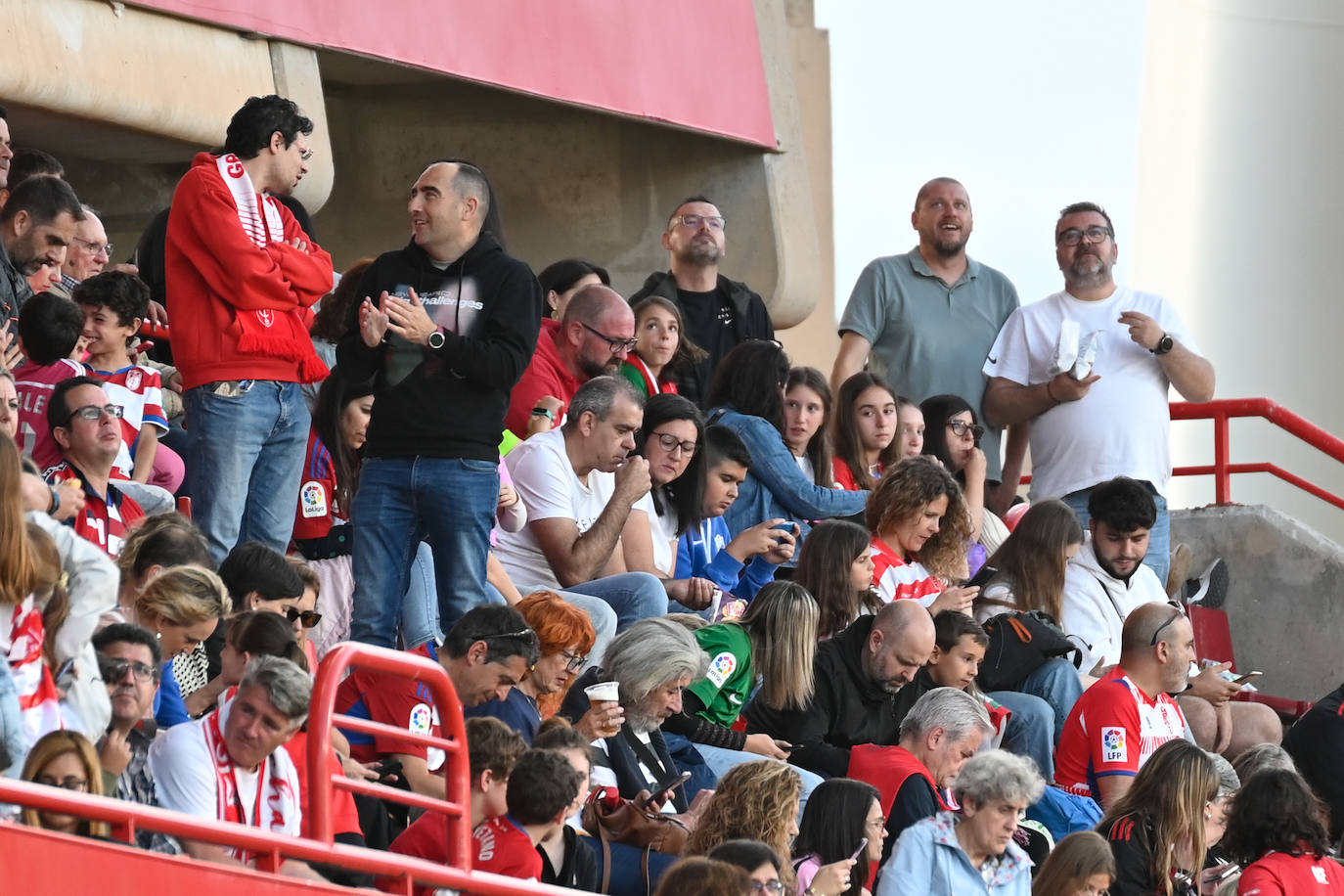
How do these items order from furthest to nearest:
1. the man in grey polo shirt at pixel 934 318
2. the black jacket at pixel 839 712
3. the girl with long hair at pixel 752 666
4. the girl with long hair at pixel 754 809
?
1. the man in grey polo shirt at pixel 934 318
2. the black jacket at pixel 839 712
3. the girl with long hair at pixel 752 666
4. the girl with long hair at pixel 754 809

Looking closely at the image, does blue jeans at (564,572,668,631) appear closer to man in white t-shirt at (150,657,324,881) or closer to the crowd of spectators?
the crowd of spectators

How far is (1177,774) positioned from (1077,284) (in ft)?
12.4

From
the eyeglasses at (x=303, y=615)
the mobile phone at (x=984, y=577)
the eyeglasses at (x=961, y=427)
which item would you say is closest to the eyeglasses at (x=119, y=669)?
the eyeglasses at (x=303, y=615)

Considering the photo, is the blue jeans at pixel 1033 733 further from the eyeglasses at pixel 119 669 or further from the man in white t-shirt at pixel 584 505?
the eyeglasses at pixel 119 669

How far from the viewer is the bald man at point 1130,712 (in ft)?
25.6

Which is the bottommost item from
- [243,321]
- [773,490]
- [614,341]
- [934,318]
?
[773,490]

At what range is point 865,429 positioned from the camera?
9555mm

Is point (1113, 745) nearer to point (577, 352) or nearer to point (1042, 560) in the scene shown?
point (1042, 560)

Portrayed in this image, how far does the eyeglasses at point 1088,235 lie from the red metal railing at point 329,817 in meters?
5.97

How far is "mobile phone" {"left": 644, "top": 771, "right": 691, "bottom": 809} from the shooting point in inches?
248

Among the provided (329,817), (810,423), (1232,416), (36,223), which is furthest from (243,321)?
(1232,416)

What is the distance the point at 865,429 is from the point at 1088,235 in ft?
5.21

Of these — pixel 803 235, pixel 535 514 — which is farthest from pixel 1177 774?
pixel 803 235

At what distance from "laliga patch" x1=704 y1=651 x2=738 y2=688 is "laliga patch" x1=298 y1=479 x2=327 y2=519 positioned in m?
1.55
